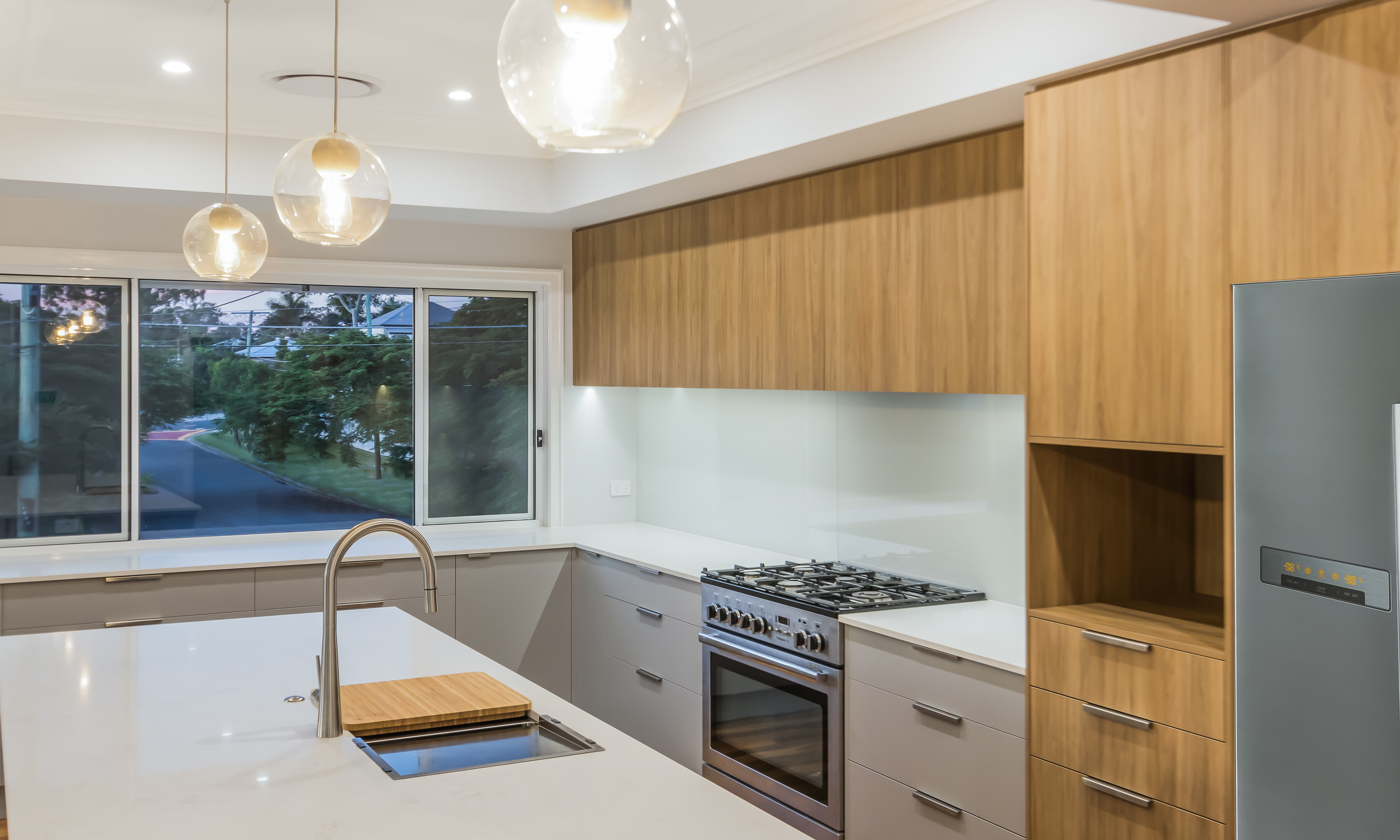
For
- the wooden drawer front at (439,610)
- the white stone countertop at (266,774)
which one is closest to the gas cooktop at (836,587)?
the white stone countertop at (266,774)

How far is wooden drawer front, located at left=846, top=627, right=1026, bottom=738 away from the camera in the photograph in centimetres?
274

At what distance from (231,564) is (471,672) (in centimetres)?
224

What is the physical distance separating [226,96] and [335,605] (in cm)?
243

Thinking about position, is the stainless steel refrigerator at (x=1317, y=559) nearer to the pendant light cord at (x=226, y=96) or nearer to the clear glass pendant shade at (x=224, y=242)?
the clear glass pendant shade at (x=224, y=242)

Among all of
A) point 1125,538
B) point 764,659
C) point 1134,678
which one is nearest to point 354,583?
point 764,659

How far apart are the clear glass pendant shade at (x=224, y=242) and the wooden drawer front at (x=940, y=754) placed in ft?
6.86

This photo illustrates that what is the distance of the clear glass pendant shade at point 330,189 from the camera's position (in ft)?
6.79

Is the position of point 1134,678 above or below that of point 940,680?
above

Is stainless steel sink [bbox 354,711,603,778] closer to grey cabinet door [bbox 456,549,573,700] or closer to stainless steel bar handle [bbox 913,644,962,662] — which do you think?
stainless steel bar handle [bbox 913,644,962,662]

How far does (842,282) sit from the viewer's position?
3.61 m

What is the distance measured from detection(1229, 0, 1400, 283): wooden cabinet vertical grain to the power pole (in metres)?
4.61

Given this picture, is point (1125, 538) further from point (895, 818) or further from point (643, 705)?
point (643, 705)

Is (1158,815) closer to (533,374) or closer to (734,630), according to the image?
(734,630)

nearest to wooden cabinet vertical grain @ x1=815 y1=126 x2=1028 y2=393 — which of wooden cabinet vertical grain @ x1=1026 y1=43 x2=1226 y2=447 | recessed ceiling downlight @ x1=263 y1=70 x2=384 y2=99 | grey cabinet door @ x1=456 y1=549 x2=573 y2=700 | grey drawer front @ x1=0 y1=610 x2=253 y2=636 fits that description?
wooden cabinet vertical grain @ x1=1026 y1=43 x2=1226 y2=447
